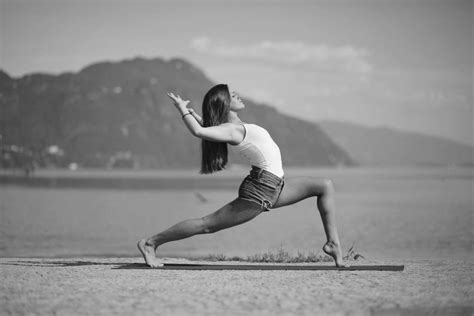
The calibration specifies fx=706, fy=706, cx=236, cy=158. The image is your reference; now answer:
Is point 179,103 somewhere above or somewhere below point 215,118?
above

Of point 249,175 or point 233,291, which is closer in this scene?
point 233,291

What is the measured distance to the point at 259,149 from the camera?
25.1ft

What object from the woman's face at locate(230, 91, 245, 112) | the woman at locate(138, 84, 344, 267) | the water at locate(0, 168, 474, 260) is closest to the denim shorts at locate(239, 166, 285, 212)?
the woman at locate(138, 84, 344, 267)

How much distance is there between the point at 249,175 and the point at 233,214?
1.51ft

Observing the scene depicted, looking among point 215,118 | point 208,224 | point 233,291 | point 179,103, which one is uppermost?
point 179,103

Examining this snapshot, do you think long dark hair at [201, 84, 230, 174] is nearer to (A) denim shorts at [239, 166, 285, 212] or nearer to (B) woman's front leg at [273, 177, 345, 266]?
(A) denim shorts at [239, 166, 285, 212]

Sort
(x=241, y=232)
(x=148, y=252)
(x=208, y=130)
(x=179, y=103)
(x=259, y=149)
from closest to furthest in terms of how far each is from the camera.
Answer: (x=208, y=130) < (x=179, y=103) < (x=259, y=149) < (x=148, y=252) < (x=241, y=232)

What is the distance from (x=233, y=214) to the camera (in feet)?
25.3

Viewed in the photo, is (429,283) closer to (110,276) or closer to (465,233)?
(110,276)

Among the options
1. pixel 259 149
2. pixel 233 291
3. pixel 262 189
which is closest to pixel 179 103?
pixel 259 149

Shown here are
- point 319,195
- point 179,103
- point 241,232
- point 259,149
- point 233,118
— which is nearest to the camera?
point 179,103

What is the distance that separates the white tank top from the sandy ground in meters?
1.19

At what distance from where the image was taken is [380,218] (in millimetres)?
33938

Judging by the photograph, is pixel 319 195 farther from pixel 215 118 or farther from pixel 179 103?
pixel 179 103
